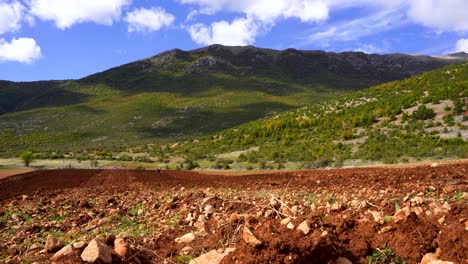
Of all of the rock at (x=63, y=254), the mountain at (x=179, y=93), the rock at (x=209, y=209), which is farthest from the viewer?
the mountain at (x=179, y=93)

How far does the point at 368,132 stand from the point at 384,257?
92.8ft

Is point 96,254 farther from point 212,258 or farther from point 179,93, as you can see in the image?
point 179,93

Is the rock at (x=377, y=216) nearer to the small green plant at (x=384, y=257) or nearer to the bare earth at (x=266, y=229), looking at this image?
the bare earth at (x=266, y=229)

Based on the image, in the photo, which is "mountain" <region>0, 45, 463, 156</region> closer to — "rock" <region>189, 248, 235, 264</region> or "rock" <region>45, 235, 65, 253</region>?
"rock" <region>45, 235, 65, 253</region>

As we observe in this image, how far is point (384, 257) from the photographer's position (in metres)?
3.79

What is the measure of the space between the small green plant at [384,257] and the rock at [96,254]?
8.14 ft

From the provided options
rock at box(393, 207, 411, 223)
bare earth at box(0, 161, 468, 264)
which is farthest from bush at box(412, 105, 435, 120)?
rock at box(393, 207, 411, 223)

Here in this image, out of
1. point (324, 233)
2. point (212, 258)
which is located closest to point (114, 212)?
point (212, 258)

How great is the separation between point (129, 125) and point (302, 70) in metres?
63.1

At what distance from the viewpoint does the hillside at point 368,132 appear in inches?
951

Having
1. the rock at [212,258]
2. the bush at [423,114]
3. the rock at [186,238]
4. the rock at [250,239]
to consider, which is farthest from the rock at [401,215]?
the bush at [423,114]

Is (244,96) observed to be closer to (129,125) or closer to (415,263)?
(129,125)

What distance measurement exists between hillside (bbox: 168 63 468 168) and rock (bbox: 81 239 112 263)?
19.5m

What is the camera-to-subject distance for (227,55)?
13150cm
